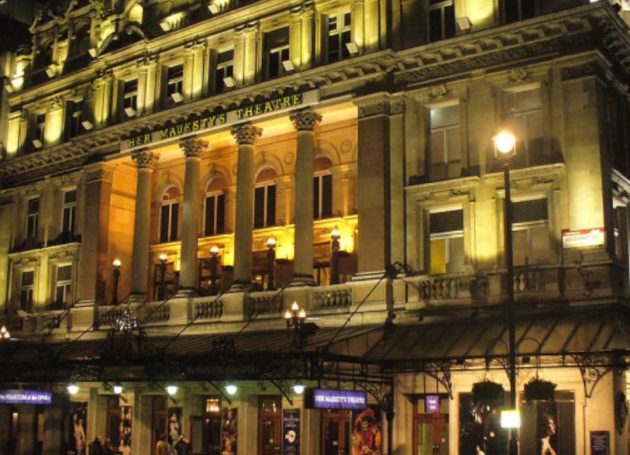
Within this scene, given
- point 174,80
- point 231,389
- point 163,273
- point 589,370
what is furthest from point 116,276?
point 589,370

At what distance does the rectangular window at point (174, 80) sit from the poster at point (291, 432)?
1633cm

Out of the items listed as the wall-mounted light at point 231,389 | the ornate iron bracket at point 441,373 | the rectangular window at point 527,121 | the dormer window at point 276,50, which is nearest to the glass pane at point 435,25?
the rectangular window at point 527,121

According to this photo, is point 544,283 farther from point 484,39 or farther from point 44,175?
point 44,175

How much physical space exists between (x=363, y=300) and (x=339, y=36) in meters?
11.4

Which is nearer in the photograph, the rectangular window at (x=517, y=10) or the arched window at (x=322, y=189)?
the rectangular window at (x=517, y=10)

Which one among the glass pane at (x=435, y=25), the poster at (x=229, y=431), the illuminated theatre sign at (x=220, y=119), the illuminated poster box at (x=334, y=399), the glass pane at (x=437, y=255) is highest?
the glass pane at (x=435, y=25)

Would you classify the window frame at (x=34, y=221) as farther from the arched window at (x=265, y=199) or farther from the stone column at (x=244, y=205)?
the stone column at (x=244, y=205)

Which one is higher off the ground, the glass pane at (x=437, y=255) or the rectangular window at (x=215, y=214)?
the rectangular window at (x=215, y=214)

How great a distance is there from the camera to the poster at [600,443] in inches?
1074

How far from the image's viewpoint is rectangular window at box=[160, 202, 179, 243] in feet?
150

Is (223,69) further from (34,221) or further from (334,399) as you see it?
(334,399)

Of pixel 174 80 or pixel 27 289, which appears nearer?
pixel 174 80

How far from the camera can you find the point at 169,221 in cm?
4609

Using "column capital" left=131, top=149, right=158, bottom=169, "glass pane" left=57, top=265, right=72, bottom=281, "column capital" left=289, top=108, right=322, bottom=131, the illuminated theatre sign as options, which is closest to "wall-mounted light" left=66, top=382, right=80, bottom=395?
"glass pane" left=57, top=265, right=72, bottom=281
